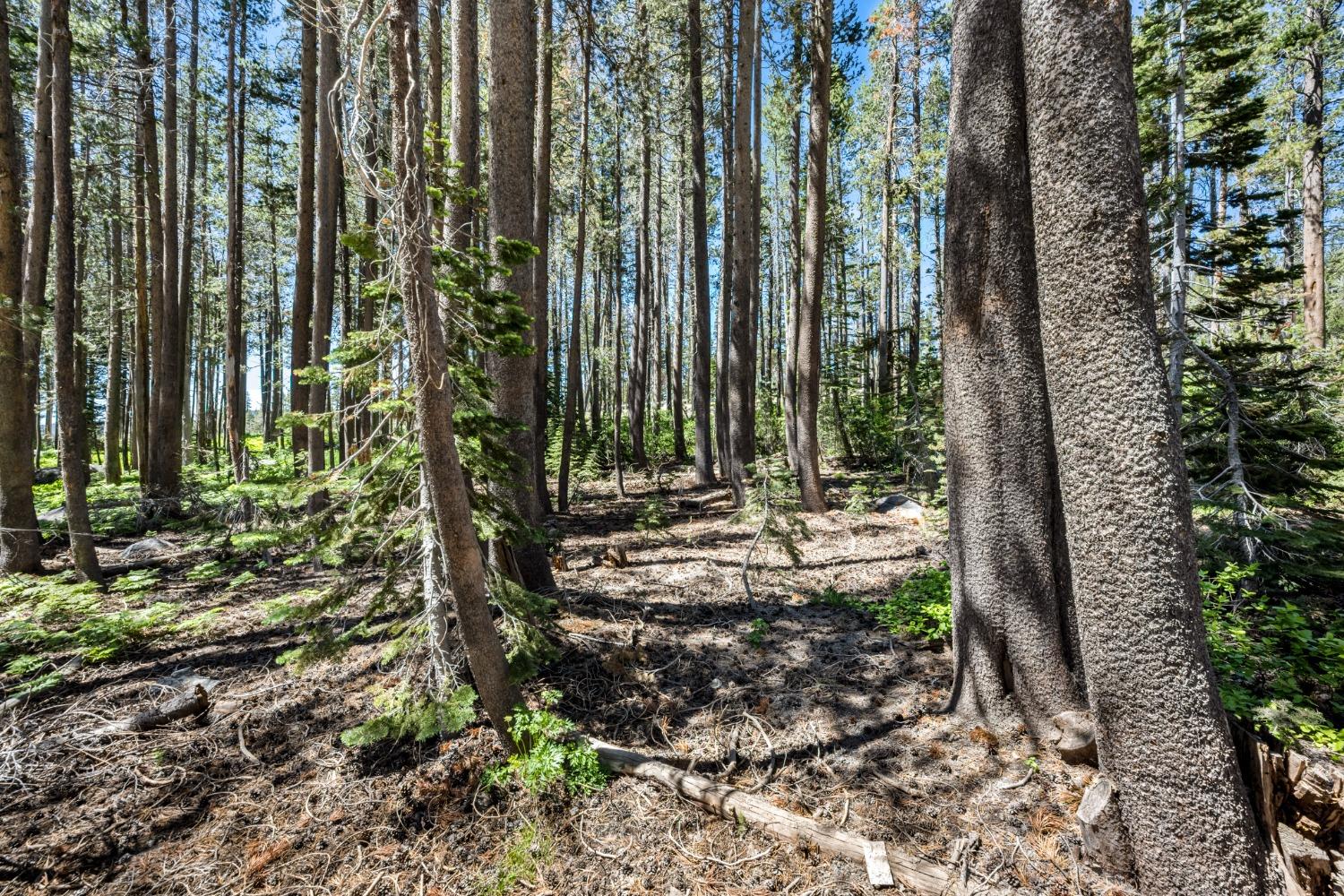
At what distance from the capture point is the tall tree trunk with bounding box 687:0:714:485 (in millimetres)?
10969

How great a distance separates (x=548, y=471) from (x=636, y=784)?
36.9 ft

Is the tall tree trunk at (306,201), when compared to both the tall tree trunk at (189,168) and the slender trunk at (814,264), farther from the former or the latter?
the slender trunk at (814,264)

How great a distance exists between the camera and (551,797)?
329 cm

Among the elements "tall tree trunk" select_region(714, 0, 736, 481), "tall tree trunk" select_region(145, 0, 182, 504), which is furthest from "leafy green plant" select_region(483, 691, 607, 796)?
"tall tree trunk" select_region(145, 0, 182, 504)

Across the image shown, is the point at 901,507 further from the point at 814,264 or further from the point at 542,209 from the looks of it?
the point at 542,209

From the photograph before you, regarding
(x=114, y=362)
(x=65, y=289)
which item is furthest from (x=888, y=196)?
(x=114, y=362)

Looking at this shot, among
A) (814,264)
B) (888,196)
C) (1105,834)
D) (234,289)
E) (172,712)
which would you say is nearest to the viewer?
(1105,834)

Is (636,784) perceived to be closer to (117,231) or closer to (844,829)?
(844,829)

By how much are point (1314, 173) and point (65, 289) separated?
23.5 m


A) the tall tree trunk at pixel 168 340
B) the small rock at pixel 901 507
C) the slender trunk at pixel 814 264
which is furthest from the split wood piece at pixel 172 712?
the small rock at pixel 901 507

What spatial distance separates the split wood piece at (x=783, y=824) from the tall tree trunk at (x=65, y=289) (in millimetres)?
7306

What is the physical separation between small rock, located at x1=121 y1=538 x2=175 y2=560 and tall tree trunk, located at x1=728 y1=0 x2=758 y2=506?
9530 millimetres

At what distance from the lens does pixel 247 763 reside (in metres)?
3.60

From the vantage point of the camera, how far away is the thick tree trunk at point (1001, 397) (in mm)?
3367
